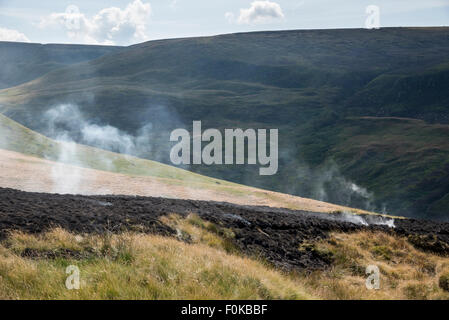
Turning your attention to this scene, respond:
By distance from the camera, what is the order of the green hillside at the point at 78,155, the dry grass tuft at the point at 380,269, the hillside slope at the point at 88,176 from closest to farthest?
the dry grass tuft at the point at 380,269 < the hillside slope at the point at 88,176 < the green hillside at the point at 78,155

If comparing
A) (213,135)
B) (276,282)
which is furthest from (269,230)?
(213,135)

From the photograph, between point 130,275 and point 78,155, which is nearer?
point 130,275

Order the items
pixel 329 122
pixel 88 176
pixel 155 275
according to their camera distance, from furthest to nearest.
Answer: pixel 329 122, pixel 88 176, pixel 155 275

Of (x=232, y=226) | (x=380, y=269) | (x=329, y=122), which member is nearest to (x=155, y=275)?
(x=380, y=269)

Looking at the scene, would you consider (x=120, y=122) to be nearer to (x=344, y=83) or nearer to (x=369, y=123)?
(x=369, y=123)

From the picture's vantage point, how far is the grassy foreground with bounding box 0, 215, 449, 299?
6.70 metres

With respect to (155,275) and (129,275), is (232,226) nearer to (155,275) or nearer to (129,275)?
(155,275)

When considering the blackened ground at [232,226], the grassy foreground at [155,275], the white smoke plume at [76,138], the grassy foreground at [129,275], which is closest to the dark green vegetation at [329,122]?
the white smoke plume at [76,138]

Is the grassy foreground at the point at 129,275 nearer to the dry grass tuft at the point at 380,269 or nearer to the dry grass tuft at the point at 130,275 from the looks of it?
the dry grass tuft at the point at 130,275

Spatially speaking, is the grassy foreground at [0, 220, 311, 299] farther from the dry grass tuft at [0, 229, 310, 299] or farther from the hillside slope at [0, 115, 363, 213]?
the hillside slope at [0, 115, 363, 213]

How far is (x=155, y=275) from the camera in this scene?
727 centimetres

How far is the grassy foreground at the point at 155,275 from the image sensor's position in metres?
6.70

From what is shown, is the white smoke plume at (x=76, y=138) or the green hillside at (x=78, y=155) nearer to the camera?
the white smoke plume at (x=76, y=138)
